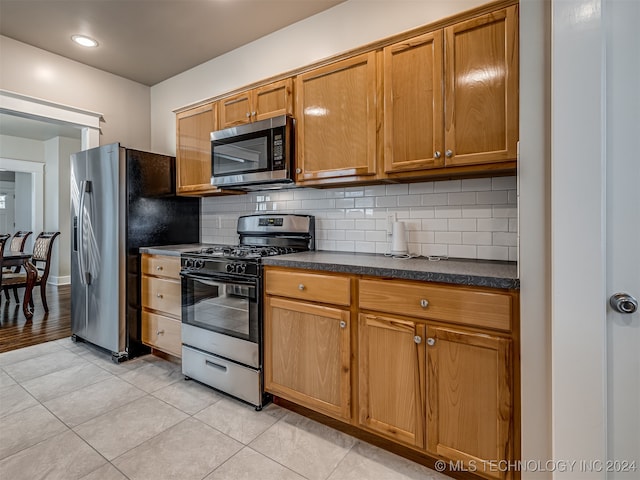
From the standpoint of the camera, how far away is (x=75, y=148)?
6.31 metres

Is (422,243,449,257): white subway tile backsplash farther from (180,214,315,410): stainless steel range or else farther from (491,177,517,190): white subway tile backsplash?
(180,214,315,410): stainless steel range

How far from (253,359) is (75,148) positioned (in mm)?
6519

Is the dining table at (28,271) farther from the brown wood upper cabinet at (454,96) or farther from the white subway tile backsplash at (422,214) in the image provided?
the brown wood upper cabinet at (454,96)

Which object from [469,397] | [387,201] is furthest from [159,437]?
[387,201]

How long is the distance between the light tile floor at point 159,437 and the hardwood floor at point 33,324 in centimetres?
80

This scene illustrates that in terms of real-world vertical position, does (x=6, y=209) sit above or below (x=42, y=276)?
above

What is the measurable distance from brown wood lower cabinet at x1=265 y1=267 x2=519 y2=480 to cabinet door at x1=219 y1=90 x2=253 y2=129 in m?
1.32

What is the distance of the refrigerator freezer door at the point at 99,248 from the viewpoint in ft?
8.98

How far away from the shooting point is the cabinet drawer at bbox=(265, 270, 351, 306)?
5.64 ft

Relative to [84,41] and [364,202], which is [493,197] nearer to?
[364,202]

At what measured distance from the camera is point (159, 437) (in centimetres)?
177

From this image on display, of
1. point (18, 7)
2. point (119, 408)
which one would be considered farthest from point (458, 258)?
point (18, 7)

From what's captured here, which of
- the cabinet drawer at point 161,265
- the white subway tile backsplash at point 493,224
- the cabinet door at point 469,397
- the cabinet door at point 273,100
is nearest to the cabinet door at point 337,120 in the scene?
the cabinet door at point 273,100

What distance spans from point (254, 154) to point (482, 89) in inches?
59.0
